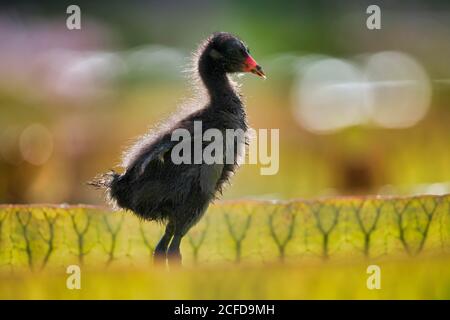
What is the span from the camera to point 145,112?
2.57 m

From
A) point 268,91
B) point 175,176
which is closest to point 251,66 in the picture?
point 175,176

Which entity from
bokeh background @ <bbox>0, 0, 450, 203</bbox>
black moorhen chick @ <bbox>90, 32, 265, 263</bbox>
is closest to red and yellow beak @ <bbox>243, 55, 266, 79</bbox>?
black moorhen chick @ <bbox>90, 32, 265, 263</bbox>

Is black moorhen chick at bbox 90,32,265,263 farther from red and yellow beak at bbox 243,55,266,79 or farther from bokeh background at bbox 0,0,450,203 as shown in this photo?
bokeh background at bbox 0,0,450,203

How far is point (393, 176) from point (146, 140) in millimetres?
778

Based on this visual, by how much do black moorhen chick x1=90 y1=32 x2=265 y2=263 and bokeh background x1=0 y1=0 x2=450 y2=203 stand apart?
33 cm

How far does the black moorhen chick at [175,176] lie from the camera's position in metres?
2.01

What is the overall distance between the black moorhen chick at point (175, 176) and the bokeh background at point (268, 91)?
33 cm

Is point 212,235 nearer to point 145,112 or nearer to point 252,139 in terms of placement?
point 252,139

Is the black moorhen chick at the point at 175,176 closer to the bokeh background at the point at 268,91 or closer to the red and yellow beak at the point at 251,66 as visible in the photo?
the red and yellow beak at the point at 251,66

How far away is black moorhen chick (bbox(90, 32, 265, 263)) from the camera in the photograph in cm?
201

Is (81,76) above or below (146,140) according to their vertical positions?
above

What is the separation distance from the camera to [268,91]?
2.66 metres

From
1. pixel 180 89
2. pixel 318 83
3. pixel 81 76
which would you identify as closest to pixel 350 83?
pixel 318 83

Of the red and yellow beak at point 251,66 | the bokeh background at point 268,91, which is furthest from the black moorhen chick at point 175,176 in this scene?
the bokeh background at point 268,91
